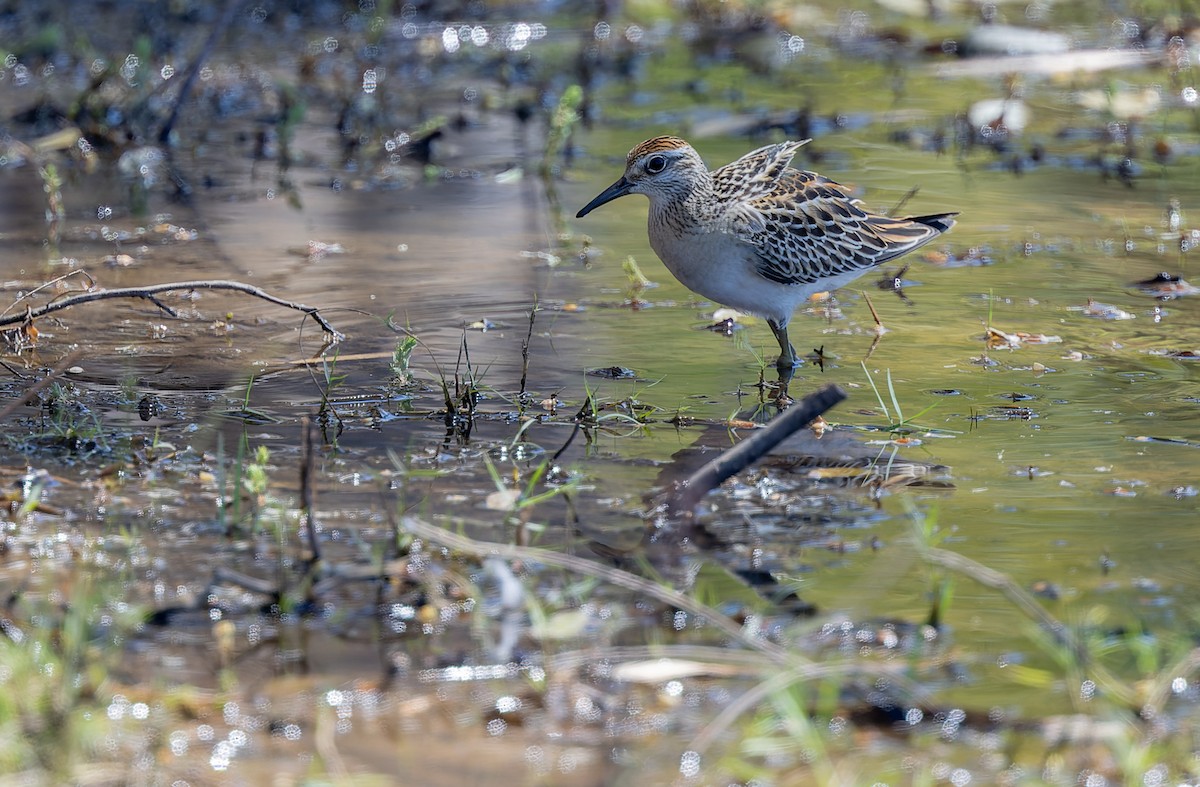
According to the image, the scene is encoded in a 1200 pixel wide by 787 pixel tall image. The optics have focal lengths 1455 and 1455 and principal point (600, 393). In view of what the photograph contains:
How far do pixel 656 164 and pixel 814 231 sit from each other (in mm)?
805

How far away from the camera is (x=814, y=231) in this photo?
268 inches

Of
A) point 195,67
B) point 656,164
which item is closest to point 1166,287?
point 656,164

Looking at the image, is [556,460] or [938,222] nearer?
[556,460]

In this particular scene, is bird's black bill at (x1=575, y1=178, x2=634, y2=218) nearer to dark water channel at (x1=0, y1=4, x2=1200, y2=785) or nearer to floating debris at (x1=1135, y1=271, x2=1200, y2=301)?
dark water channel at (x1=0, y1=4, x2=1200, y2=785)

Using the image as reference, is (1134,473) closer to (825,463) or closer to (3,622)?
(825,463)

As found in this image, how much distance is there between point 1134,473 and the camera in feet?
16.6

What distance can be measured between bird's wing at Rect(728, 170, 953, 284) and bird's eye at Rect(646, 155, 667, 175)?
40cm

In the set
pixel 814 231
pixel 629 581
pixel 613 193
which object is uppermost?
pixel 613 193

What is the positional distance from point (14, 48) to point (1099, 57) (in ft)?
31.1

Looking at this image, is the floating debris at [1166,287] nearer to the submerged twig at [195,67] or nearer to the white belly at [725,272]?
the white belly at [725,272]

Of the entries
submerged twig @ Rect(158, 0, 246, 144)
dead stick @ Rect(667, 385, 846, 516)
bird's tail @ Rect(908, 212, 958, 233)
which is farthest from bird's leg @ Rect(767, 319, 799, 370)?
submerged twig @ Rect(158, 0, 246, 144)

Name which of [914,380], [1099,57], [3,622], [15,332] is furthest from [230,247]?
[1099,57]

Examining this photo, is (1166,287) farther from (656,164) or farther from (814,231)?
(656,164)

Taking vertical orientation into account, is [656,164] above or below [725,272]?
above
